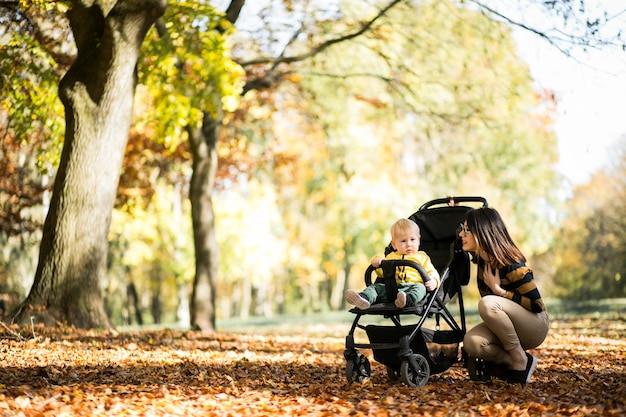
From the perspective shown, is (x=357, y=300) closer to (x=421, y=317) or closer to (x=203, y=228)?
(x=421, y=317)

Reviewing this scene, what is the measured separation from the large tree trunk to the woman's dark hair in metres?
5.16

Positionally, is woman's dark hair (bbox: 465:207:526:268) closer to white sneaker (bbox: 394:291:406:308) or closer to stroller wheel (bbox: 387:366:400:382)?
white sneaker (bbox: 394:291:406:308)

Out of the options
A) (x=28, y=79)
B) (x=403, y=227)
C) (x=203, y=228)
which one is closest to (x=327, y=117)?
(x=203, y=228)

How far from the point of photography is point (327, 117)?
15633mm

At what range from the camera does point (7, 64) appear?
376 inches

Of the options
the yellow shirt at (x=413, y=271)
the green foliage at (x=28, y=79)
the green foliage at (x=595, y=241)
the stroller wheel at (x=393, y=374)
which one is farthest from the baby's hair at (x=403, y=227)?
the green foliage at (x=595, y=241)

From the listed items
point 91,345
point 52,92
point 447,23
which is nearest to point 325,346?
point 91,345

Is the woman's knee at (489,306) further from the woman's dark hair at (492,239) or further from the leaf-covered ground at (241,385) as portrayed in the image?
the leaf-covered ground at (241,385)

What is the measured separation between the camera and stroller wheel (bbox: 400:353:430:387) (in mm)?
5387

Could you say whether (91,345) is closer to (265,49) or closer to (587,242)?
(265,49)

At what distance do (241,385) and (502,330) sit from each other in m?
2.08

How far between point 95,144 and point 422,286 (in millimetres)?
5211

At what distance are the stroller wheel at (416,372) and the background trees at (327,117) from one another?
16.5 feet

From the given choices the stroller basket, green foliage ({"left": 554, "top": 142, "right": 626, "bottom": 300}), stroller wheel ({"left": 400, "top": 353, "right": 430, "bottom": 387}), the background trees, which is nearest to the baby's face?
the stroller basket
